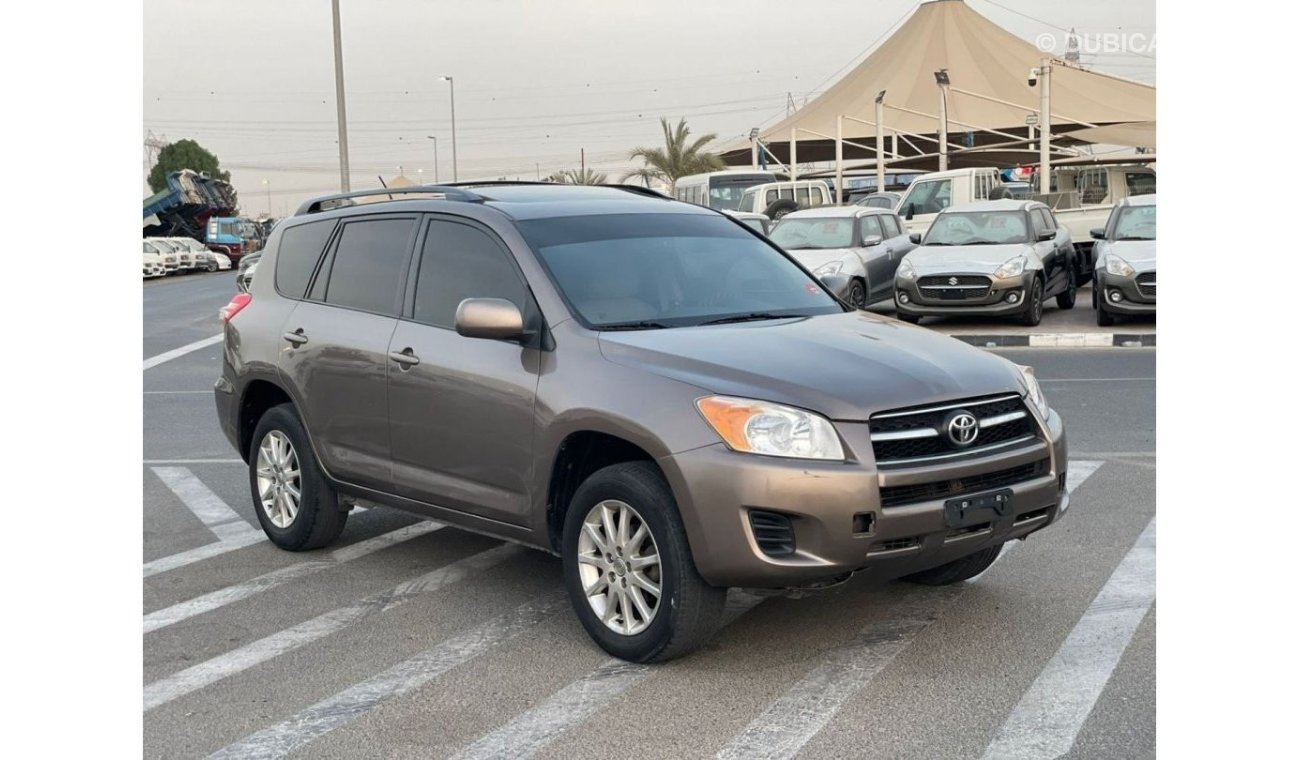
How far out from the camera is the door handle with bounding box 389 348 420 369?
581 cm

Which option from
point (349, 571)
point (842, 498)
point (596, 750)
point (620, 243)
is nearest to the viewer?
point (596, 750)

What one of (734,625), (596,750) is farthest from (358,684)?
(734,625)

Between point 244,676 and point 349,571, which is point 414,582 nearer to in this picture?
point 349,571

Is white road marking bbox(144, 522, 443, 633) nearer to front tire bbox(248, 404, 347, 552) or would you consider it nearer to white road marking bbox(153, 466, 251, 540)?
front tire bbox(248, 404, 347, 552)

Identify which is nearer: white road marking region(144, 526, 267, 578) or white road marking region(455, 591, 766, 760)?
white road marking region(455, 591, 766, 760)

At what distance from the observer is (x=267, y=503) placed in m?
6.97

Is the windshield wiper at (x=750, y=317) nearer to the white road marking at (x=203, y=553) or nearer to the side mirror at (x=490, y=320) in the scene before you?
the side mirror at (x=490, y=320)

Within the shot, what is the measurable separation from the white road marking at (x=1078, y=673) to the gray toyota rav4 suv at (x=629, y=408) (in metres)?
0.51

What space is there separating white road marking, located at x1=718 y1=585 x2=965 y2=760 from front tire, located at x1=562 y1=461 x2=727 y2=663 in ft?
1.47

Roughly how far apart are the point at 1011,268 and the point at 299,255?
1204 centimetres

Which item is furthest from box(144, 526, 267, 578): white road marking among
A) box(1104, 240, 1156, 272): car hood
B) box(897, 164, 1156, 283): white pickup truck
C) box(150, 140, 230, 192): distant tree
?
box(150, 140, 230, 192): distant tree

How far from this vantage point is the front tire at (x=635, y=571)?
184 inches

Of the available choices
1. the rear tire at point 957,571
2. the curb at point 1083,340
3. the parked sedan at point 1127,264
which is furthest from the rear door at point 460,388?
the parked sedan at point 1127,264

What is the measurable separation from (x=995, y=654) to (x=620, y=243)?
7.67 feet
